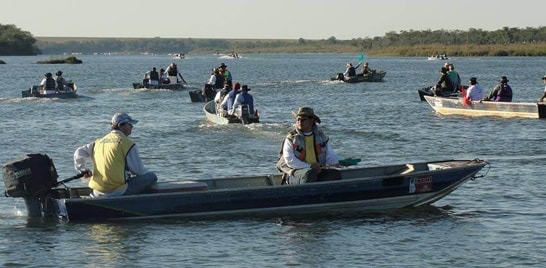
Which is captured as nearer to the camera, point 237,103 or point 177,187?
point 177,187

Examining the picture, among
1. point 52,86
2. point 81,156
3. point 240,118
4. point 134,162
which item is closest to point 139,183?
point 134,162

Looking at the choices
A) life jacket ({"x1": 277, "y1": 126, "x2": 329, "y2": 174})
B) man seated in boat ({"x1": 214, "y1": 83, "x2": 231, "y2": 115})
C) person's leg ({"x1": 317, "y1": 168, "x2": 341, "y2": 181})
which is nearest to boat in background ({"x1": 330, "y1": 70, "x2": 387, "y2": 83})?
man seated in boat ({"x1": 214, "y1": 83, "x2": 231, "y2": 115})

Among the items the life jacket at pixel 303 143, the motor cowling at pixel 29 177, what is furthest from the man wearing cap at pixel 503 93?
the motor cowling at pixel 29 177

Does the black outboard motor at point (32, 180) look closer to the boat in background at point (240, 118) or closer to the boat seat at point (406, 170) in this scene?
the boat seat at point (406, 170)

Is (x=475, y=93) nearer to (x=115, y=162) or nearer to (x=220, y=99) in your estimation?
(x=220, y=99)

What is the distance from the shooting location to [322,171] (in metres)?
16.8

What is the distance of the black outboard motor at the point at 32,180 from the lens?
16.1 metres

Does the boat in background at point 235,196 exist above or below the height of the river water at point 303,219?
above

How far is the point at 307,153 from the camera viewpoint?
54.2 ft

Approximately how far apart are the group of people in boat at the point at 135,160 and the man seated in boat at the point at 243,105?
14966 millimetres

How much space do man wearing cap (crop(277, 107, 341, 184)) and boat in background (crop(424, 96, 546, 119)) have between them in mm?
18823

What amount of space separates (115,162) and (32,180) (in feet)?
4.21

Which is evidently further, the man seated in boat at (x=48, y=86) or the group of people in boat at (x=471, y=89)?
the man seated in boat at (x=48, y=86)

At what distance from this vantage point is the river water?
14.6 m
